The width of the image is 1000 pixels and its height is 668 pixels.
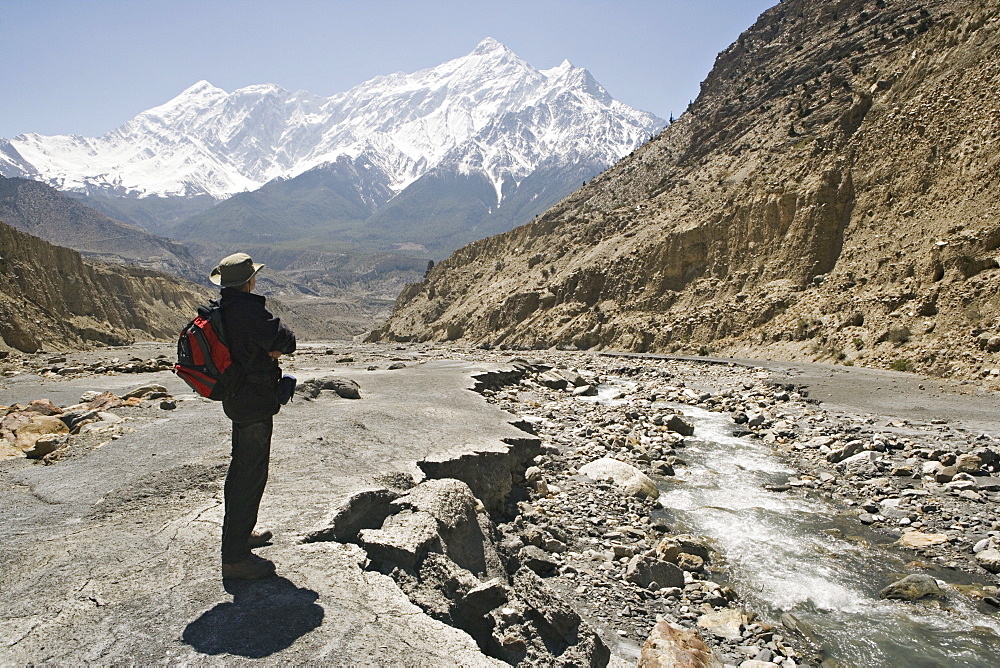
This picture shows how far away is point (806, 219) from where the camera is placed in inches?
1183

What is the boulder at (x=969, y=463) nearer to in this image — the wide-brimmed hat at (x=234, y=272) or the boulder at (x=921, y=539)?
the boulder at (x=921, y=539)

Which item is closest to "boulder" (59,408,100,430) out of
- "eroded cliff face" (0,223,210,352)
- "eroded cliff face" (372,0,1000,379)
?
"eroded cliff face" (372,0,1000,379)

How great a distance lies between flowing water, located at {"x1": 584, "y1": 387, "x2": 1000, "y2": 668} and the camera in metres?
5.16

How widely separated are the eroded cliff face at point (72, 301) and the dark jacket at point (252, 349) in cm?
3452

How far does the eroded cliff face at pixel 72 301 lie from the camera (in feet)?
110

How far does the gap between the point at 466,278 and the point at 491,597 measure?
5730 centimetres

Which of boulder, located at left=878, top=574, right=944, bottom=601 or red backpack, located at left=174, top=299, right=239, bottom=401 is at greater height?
red backpack, located at left=174, top=299, right=239, bottom=401

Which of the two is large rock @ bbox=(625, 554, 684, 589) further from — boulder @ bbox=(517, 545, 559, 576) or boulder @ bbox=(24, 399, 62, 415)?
boulder @ bbox=(24, 399, 62, 415)

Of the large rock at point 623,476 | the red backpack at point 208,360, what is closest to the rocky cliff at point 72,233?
the large rock at point 623,476

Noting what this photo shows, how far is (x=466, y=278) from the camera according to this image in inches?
2389

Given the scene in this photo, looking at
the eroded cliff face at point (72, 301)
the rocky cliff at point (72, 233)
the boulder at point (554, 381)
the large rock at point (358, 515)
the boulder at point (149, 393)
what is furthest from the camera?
the rocky cliff at point (72, 233)

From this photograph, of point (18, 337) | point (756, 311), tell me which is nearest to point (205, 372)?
point (756, 311)

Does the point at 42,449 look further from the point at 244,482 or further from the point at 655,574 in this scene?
the point at 655,574

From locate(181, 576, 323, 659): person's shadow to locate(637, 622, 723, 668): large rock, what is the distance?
242 cm
